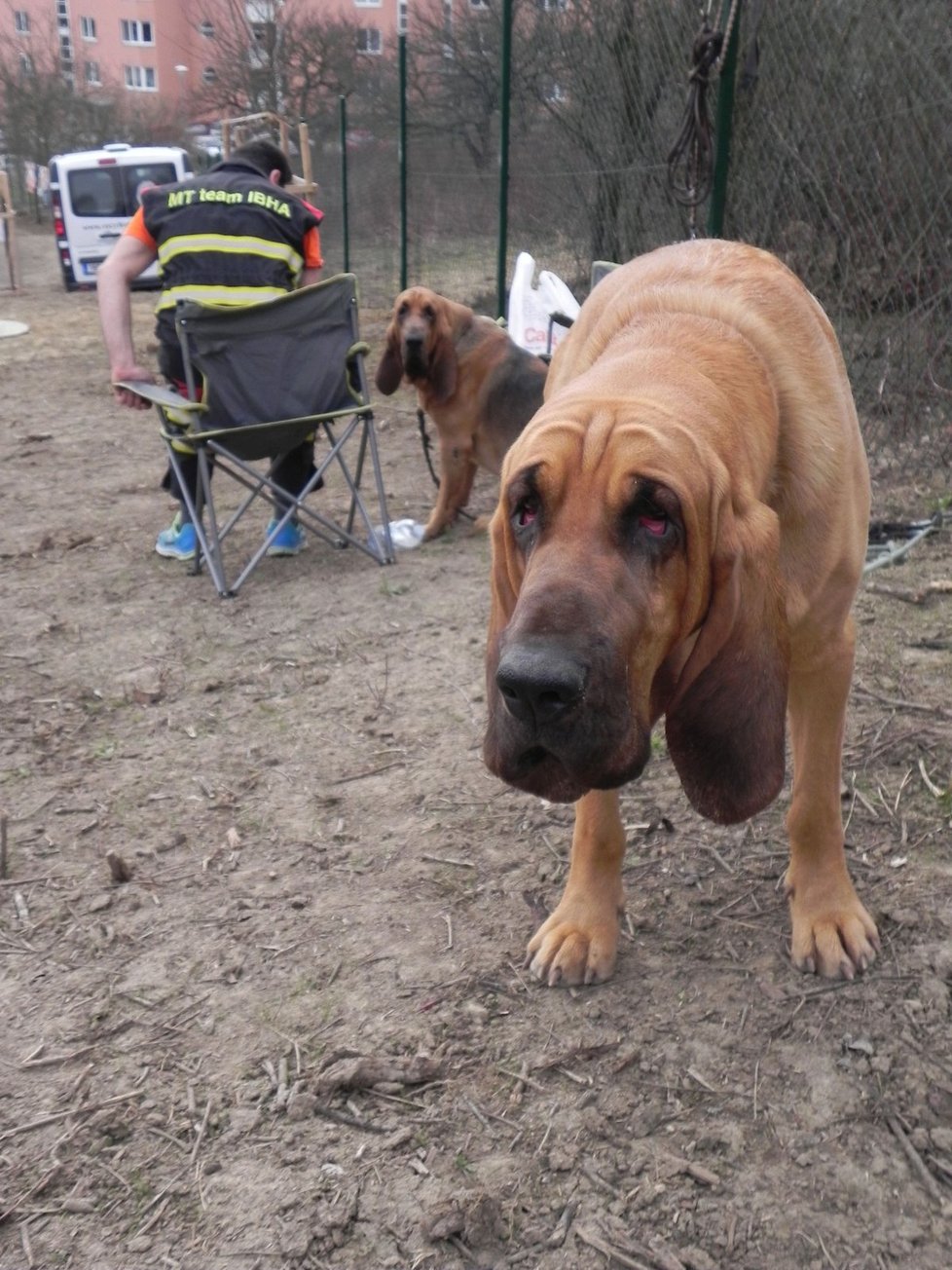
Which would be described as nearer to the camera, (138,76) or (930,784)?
(930,784)

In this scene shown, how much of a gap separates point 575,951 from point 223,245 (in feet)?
13.0

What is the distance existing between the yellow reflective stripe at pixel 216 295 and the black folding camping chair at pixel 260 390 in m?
0.19

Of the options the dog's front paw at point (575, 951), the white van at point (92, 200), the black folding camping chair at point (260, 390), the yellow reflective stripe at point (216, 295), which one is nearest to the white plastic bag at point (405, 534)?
the black folding camping chair at point (260, 390)

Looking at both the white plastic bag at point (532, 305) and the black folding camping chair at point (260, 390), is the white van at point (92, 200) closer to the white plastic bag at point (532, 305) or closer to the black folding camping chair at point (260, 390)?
the white plastic bag at point (532, 305)

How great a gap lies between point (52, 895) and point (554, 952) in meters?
1.36

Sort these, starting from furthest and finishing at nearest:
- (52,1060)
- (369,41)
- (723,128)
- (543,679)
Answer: (369,41) → (723,128) → (52,1060) → (543,679)

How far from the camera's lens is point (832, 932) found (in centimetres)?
271

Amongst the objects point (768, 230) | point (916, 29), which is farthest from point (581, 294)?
point (916, 29)

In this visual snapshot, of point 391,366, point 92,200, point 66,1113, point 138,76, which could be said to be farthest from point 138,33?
point 66,1113

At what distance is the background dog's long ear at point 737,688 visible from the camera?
6.64 ft

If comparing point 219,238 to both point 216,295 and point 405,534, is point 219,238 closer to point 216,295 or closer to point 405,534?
point 216,295

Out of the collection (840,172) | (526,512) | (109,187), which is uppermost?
(840,172)

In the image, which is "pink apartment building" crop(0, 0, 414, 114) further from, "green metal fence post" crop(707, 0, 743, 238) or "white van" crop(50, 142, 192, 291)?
"green metal fence post" crop(707, 0, 743, 238)

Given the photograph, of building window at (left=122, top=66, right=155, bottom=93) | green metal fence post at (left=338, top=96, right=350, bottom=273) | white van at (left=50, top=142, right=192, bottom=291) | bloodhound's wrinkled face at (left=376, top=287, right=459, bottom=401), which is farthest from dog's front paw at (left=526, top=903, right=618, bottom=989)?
building window at (left=122, top=66, right=155, bottom=93)
